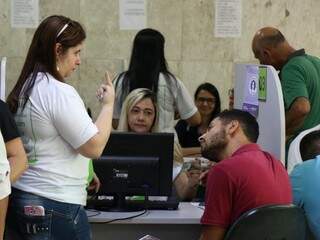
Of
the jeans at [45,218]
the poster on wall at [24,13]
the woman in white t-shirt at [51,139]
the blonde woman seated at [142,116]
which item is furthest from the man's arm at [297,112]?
the poster on wall at [24,13]

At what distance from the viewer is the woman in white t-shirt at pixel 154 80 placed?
137 inches

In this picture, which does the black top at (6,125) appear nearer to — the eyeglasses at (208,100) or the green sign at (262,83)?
the green sign at (262,83)

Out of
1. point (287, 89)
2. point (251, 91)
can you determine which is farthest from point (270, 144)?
point (287, 89)

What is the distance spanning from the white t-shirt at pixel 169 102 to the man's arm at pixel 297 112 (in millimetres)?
751

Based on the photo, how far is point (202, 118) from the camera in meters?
4.37

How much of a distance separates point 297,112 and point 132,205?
1.14 m

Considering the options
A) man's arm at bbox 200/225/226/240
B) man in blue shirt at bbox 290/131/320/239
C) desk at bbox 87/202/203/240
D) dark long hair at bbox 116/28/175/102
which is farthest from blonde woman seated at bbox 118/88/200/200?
man's arm at bbox 200/225/226/240

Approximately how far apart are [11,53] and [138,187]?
261 cm

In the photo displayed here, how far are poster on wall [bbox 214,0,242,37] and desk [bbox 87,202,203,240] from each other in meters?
2.66

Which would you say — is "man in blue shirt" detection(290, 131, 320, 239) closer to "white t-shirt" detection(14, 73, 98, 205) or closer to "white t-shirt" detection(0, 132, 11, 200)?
"white t-shirt" detection(14, 73, 98, 205)

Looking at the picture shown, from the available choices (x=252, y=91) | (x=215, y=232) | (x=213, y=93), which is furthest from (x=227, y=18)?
(x=215, y=232)

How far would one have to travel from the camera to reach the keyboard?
2555mm

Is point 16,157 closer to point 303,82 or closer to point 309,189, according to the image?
point 309,189

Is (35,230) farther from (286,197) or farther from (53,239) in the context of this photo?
Result: (286,197)
